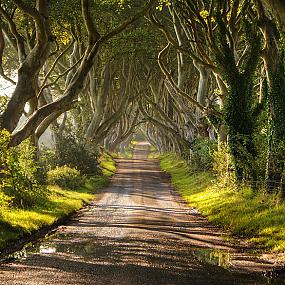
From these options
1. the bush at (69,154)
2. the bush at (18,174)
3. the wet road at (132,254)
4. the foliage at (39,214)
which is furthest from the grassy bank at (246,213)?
the bush at (69,154)

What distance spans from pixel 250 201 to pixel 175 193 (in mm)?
10546

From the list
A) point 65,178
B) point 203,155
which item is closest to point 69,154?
point 65,178

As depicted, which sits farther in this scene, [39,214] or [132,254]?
[39,214]

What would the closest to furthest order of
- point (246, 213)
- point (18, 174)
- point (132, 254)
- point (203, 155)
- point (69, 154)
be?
1. point (132, 254)
2. point (246, 213)
3. point (18, 174)
4. point (203, 155)
5. point (69, 154)

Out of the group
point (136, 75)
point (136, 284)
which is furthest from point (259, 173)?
point (136, 75)

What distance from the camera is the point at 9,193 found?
55.6ft

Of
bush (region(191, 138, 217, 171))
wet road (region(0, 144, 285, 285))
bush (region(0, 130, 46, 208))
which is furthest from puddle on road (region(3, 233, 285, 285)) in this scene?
bush (region(191, 138, 217, 171))

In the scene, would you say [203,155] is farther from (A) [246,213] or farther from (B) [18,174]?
(B) [18,174]

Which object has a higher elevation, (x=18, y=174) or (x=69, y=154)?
(x=69, y=154)

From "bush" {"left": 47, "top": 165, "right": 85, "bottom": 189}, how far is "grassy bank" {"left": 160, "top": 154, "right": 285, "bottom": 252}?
660 cm

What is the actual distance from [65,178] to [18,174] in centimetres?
1103

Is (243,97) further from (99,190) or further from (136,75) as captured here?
(136,75)

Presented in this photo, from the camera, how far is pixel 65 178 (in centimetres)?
2730

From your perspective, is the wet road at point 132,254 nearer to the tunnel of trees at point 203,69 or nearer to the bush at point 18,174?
the bush at point 18,174
